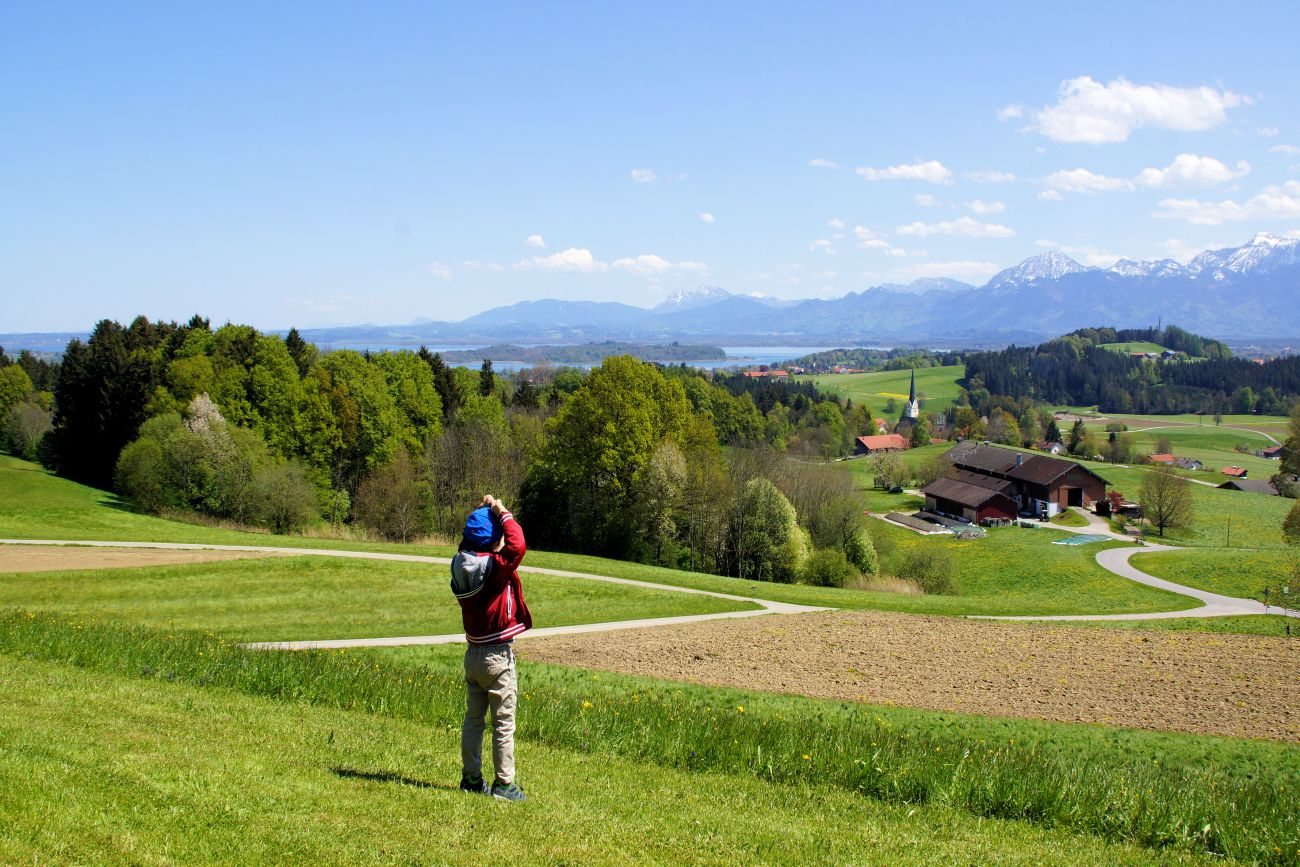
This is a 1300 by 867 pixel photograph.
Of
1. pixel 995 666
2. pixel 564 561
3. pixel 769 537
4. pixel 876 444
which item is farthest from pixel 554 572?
pixel 876 444

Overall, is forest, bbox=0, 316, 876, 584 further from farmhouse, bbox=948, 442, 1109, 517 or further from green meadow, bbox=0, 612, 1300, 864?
green meadow, bbox=0, 612, 1300, 864

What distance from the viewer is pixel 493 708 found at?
8586 mm

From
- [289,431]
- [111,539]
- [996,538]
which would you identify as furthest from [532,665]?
[996,538]

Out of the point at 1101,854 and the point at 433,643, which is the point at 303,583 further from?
the point at 1101,854

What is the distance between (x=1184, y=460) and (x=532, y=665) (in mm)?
143790

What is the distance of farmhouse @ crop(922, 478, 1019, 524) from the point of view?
278 ft

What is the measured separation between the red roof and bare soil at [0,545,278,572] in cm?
12152

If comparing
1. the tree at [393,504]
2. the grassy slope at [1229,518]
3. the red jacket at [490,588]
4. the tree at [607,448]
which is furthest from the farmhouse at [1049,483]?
the red jacket at [490,588]

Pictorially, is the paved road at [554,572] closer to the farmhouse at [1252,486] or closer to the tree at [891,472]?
the tree at [891,472]

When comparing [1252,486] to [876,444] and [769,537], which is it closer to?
[876,444]

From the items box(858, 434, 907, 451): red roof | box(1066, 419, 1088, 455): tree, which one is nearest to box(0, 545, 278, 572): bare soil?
box(858, 434, 907, 451): red roof

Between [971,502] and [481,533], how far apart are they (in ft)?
276

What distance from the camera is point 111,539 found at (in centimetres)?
3594

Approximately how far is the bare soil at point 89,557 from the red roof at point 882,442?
122 meters
